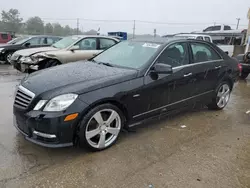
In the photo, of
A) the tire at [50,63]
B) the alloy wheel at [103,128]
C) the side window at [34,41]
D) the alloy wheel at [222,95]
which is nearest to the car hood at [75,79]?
the alloy wheel at [103,128]

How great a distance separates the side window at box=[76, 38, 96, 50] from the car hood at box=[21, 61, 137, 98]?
4.31 meters

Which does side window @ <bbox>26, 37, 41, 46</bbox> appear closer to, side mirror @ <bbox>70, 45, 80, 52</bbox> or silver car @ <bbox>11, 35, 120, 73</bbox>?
silver car @ <bbox>11, 35, 120, 73</bbox>

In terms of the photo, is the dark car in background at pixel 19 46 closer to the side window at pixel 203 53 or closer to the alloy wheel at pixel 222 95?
the side window at pixel 203 53

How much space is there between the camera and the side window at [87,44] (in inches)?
308

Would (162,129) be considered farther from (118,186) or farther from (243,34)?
(243,34)

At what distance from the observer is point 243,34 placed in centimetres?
1703

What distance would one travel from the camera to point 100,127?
3.09 metres

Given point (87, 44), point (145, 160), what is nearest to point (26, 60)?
point (87, 44)

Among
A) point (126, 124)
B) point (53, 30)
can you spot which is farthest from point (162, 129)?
point (53, 30)

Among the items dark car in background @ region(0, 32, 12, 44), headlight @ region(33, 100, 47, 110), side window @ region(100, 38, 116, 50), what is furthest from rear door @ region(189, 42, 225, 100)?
dark car in background @ region(0, 32, 12, 44)

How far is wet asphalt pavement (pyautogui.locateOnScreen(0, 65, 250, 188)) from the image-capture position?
2.57 metres

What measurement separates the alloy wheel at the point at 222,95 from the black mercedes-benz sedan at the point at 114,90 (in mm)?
198

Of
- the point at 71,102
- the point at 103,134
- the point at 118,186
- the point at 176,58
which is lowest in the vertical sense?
the point at 118,186

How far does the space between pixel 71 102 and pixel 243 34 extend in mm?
17659
